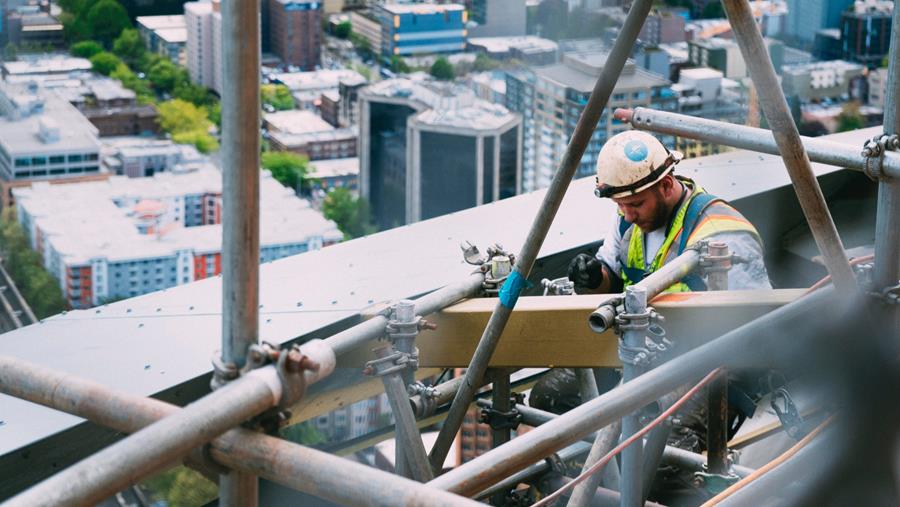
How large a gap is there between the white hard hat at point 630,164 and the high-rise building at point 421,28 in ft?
87.0

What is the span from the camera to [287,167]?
1069 inches

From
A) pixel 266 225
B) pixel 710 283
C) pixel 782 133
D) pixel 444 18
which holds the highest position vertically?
pixel 782 133

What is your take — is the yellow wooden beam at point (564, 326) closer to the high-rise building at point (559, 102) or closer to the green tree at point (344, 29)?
the high-rise building at point (559, 102)

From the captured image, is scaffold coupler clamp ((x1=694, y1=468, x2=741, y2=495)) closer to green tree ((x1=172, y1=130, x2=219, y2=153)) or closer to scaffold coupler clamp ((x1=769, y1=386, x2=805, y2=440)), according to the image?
scaffold coupler clamp ((x1=769, y1=386, x2=805, y2=440))

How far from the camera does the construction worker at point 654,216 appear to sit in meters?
2.63

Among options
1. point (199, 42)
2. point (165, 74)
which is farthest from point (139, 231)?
point (165, 74)

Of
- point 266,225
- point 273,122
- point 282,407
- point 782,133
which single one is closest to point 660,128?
point 782,133

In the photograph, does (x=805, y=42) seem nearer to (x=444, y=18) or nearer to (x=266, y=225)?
(x=444, y=18)

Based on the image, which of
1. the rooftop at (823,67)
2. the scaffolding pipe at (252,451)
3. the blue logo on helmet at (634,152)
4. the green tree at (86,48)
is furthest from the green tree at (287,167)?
the scaffolding pipe at (252,451)

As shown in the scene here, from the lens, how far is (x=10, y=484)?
86.1 inches

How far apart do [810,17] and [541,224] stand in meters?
26.0

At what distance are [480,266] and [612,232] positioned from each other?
23.8 inches

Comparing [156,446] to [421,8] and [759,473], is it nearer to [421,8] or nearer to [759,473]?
[759,473]

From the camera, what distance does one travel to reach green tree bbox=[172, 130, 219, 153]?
88.9 ft
